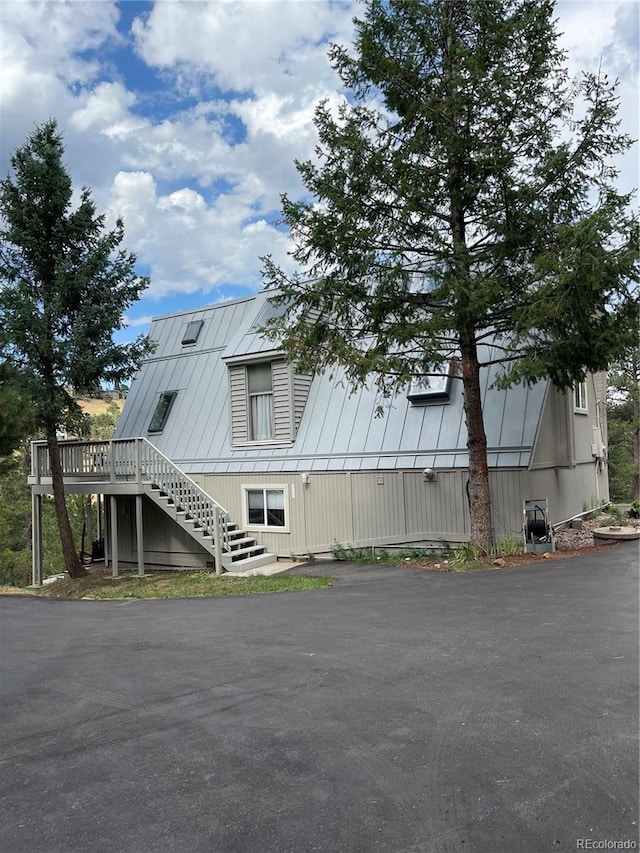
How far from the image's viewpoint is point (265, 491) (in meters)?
14.5

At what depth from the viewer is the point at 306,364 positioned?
10656mm

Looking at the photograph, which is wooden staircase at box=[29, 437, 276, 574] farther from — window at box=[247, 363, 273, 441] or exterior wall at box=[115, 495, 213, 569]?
window at box=[247, 363, 273, 441]

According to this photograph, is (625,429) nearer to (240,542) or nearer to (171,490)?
(240,542)

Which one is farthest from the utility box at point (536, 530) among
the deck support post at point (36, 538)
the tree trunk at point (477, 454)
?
the deck support post at point (36, 538)

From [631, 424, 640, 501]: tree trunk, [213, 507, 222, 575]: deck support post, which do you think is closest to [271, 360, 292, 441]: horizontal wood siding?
[213, 507, 222, 575]: deck support post

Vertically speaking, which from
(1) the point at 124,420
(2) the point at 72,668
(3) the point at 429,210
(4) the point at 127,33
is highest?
(4) the point at 127,33

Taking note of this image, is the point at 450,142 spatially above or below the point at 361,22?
below

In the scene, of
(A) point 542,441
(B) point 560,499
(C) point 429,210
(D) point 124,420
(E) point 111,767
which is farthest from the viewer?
(D) point 124,420

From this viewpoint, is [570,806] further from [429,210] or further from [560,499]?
[560,499]

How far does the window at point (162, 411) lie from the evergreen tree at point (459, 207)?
7.67m

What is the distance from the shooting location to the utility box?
35.7ft

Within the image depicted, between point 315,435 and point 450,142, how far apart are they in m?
6.91

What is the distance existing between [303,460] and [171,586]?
13.0 feet

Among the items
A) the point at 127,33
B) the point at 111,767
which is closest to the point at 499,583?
the point at 111,767
